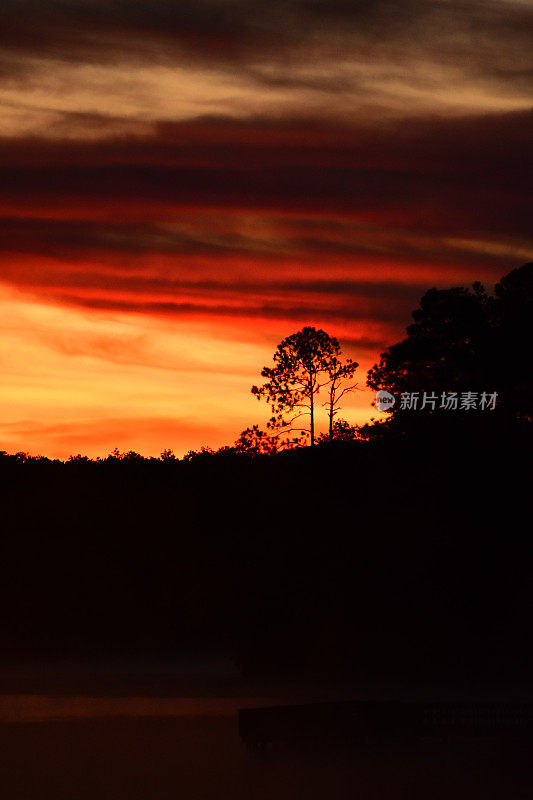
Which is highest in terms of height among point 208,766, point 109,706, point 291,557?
point 291,557

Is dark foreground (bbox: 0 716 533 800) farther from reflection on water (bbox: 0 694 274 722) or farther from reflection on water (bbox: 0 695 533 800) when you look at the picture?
reflection on water (bbox: 0 694 274 722)

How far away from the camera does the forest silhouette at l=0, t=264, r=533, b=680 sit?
2973 cm

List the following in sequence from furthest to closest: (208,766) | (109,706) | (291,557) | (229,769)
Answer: (291,557) → (109,706) → (208,766) → (229,769)

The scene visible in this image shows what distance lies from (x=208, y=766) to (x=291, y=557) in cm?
1120

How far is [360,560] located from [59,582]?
400 inches

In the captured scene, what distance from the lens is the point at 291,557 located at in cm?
3198

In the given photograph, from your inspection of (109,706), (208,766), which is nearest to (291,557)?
(109,706)

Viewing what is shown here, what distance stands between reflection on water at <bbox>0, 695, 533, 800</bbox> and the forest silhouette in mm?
5356

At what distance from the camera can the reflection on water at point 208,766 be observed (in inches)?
748

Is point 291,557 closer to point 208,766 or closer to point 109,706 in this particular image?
point 109,706

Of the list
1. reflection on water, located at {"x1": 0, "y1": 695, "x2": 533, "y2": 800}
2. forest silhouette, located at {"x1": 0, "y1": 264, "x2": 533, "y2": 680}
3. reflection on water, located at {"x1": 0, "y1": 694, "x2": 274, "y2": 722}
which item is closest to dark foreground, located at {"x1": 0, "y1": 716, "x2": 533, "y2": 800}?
reflection on water, located at {"x1": 0, "y1": 695, "x2": 533, "y2": 800}

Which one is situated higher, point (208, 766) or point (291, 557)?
point (291, 557)

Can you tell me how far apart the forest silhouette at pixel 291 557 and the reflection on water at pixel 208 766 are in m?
5.36

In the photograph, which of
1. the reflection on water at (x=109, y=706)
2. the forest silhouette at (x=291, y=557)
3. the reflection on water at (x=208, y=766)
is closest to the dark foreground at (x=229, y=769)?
the reflection on water at (x=208, y=766)
